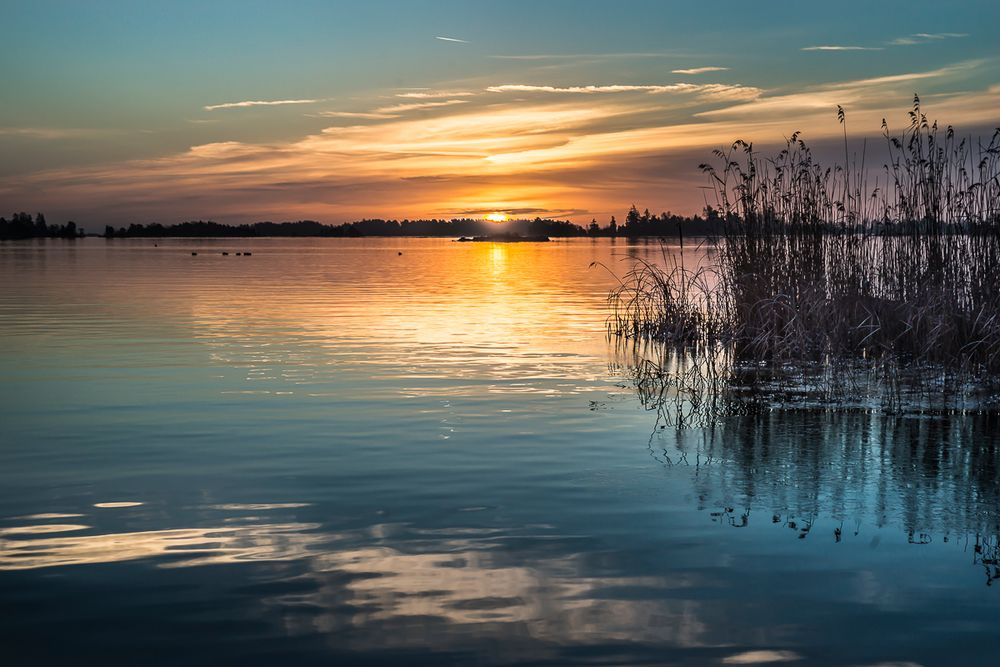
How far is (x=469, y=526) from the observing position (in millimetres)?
7020

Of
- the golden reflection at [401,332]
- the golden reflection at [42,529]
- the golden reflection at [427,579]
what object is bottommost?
the golden reflection at [427,579]

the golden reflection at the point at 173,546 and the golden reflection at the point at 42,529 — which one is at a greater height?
the golden reflection at the point at 42,529

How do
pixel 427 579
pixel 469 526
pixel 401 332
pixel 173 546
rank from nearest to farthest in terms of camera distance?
1. pixel 427 579
2. pixel 173 546
3. pixel 469 526
4. pixel 401 332

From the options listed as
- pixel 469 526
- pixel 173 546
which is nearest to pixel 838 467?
pixel 469 526

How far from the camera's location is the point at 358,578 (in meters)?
5.95

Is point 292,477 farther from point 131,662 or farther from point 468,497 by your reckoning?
point 131,662

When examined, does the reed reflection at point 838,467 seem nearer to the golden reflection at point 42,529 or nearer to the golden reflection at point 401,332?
the golden reflection at point 401,332

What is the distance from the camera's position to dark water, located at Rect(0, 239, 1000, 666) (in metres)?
5.11

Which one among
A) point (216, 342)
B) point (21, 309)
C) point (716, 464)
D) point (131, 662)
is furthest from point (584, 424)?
point (21, 309)

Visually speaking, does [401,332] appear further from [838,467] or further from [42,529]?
[42,529]

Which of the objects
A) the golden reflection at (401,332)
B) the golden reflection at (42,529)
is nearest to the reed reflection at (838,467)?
the golden reflection at (401,332)

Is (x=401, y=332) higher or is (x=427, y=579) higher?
(x=401, y=332)

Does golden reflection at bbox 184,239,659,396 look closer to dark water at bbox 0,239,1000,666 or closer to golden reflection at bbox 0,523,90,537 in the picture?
dark water at bbox 0,239,1000,666

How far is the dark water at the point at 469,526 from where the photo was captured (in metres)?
5.11
